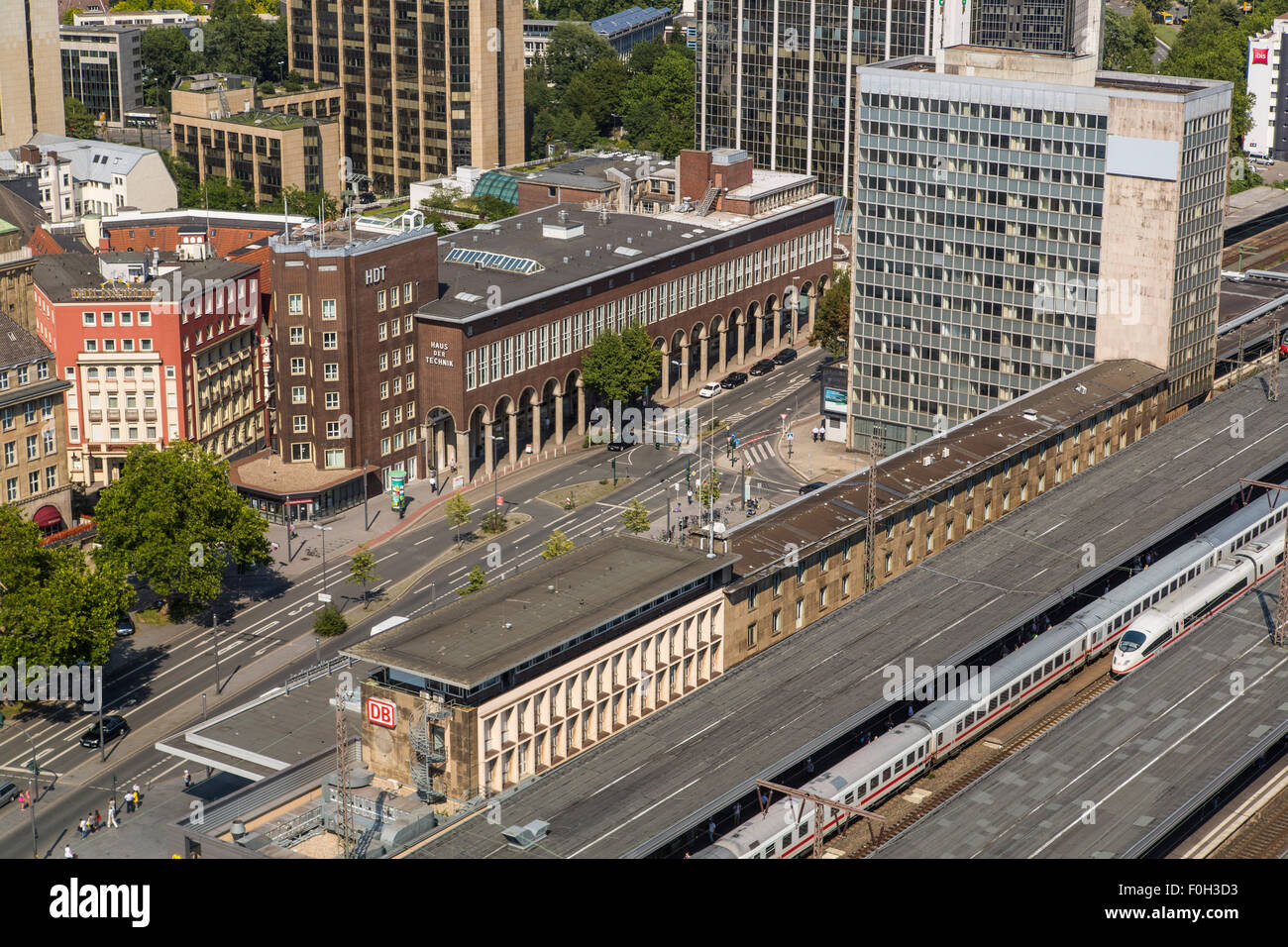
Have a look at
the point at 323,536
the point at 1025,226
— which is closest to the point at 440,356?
the point at 323,536

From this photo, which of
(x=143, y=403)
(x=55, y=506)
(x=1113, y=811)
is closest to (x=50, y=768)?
(x=55, y=506)

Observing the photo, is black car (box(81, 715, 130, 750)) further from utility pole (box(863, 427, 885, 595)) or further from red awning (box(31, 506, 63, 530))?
utility pole (box(863, 427, 885, 595))

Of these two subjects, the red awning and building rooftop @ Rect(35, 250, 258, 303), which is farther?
building rooftop @ Rect(35, 250, 258, 303)

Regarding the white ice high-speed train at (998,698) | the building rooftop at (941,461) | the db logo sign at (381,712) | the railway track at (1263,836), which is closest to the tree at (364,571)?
the building rooftop at (941,461)

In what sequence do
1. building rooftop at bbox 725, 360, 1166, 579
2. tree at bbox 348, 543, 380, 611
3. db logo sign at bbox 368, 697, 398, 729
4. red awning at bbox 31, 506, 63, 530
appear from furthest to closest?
red awning at bbox 31, 506, 63, 530
tree at bbox 348, 543, 380, 611
building rooftop at bbox 725, 360, 1166, 579
db logo sign at bbox 368, 697, 398, 729

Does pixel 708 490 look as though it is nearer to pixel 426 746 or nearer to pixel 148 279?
pixel 426 746

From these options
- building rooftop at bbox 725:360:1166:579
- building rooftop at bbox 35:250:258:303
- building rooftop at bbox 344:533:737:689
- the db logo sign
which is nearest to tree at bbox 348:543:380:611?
building rooftop at bbox 344:533:737:689
